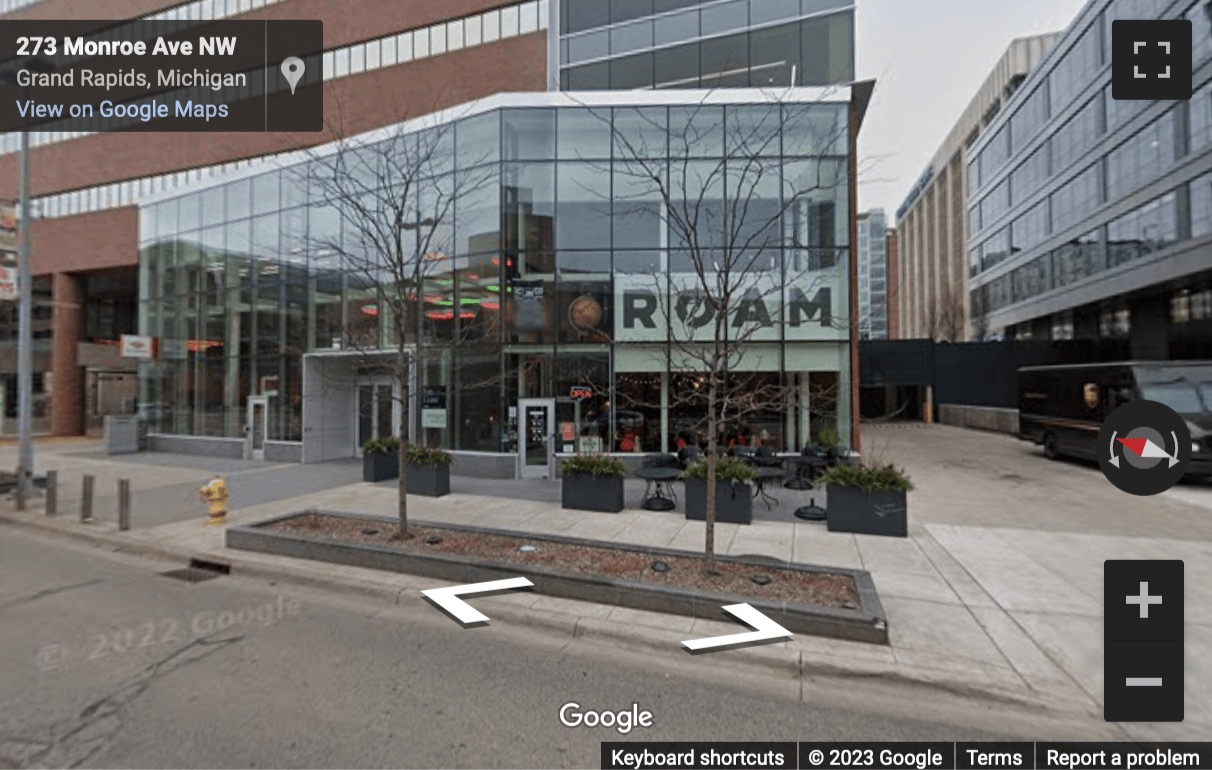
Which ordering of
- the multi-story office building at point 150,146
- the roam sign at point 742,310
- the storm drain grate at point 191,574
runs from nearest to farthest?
the storm drain grate at point 191,574 → the roam sign at point 742,310 → the multi-story office building at point 150,146

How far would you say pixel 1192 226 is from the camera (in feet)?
79.0

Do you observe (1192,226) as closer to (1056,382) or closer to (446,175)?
(1056,382)

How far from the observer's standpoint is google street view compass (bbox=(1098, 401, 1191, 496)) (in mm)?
3824

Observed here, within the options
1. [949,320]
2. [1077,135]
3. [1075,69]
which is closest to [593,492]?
[1077,135]

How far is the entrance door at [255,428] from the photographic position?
56.3 feet

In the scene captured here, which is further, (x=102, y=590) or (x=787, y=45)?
(x=787, y=45)

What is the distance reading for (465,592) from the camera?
18.5 ft

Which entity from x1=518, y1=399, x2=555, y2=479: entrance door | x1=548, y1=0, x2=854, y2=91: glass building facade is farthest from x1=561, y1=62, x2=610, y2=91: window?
x1=518, y1=399, x2=555, y2=479: entrance door

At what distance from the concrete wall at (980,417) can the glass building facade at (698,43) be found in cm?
1726

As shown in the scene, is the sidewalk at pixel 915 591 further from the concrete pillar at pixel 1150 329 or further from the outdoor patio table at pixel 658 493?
the concrete pillar at pixel 1150 329

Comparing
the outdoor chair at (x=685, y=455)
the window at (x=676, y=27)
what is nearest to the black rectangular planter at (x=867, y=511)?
the outdoor chair at (x=685, y=455)

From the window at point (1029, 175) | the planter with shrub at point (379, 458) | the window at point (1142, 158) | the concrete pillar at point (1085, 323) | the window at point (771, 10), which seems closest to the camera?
the planter with shrub at point (379, 458)

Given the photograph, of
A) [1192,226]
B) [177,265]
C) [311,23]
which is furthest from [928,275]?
[177,265]

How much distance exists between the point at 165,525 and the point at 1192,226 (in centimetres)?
3834
